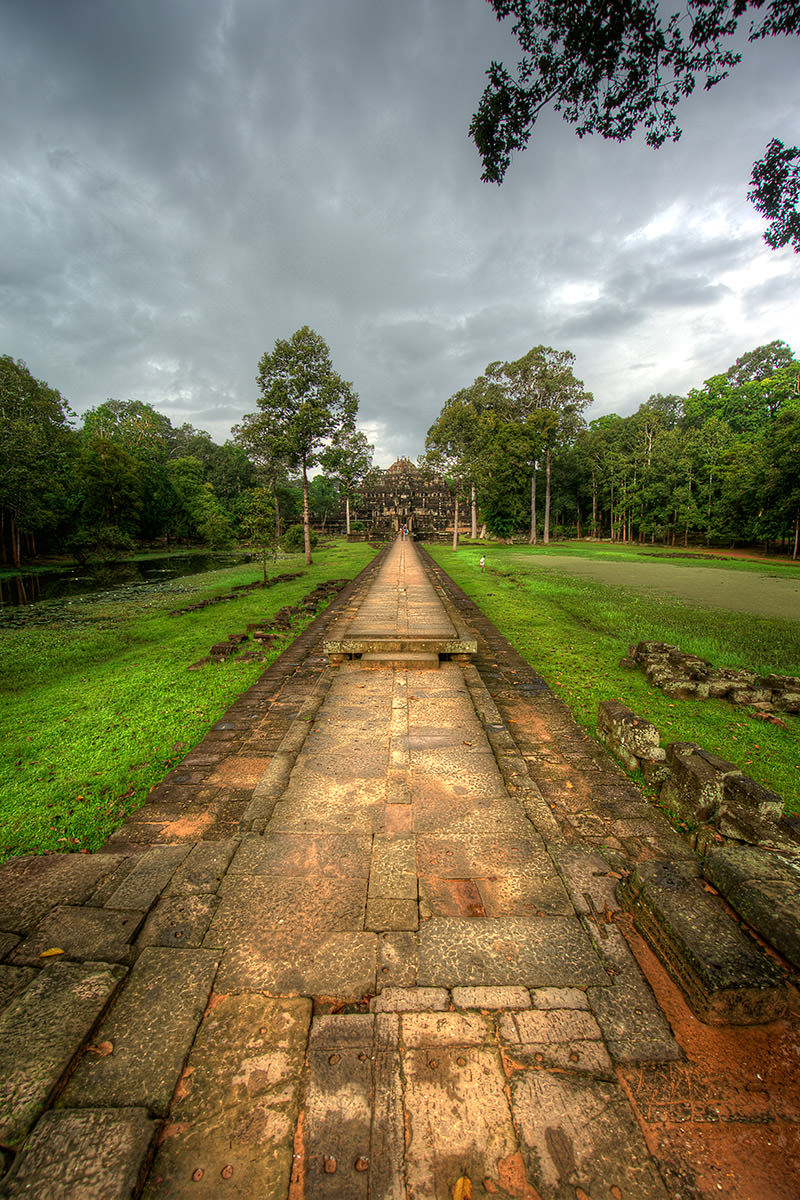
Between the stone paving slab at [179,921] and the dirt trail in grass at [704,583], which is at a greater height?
the dirt trail in grass at [704,583]

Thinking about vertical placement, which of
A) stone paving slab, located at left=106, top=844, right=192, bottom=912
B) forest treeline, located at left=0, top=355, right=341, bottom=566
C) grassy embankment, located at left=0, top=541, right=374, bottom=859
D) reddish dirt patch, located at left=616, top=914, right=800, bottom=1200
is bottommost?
grassy embankment, located at left=0, top=541, right=374, bottom=859

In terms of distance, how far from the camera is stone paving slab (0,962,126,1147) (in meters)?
1.51

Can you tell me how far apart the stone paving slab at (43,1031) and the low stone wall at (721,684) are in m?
6.29

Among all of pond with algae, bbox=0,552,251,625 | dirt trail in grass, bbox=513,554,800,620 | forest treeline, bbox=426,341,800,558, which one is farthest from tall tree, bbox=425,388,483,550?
pond with algae, bbox=0,552,251,625

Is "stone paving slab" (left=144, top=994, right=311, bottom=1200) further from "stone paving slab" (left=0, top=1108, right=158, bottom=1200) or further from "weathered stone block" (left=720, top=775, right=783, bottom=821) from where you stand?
"weathered stone block" (left=720, top=775, right=783, bottom=821)

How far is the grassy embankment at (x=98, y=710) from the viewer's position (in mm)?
3607

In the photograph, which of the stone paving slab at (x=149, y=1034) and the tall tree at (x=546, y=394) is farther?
the tall tree at (x=546, y=394)

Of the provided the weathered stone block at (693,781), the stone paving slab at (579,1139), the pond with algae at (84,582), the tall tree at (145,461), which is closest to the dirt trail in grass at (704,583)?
the weathered stone block at (693,781)

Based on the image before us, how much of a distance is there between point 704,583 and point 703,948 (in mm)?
18003

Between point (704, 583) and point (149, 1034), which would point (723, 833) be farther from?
point (704, 583)

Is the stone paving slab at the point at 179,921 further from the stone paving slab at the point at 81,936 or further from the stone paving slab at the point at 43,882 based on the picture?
the stone paving slab at the point at 43,882

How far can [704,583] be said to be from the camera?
16.7 metres

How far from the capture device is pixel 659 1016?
1.87 metres

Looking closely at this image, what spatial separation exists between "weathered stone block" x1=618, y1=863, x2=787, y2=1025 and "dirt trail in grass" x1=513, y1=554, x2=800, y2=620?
11530mm
